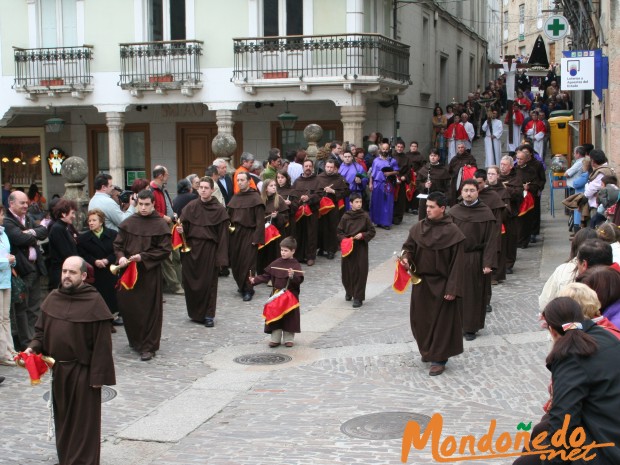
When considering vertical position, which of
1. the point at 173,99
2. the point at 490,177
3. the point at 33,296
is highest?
the point at 173,99

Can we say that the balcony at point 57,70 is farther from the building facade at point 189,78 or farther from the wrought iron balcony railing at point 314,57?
the wrought iron balcony railing at point 314,57

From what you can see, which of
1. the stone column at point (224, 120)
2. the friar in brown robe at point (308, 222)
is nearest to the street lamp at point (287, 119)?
the stone column at point (224, 120)

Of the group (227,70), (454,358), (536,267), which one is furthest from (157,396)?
(227,70)

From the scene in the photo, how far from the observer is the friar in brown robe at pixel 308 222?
1645cm

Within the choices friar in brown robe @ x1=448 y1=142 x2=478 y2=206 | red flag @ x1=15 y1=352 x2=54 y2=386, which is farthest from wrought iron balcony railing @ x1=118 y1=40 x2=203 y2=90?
red flag @ x1=15 y1=352 x2=54 y2=386

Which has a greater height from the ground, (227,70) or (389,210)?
(227,70)

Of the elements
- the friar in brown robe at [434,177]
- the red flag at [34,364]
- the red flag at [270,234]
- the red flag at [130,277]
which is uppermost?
the friar in brown robe at [434,177]

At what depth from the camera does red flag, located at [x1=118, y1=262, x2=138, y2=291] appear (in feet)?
33.7

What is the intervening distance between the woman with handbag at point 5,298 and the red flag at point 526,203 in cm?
946

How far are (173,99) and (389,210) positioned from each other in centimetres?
884

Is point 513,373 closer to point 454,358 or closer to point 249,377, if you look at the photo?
point 454,358

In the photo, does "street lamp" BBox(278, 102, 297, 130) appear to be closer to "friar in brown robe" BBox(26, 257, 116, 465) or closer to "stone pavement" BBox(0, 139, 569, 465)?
"stone pavement" BBox(0, 139, 569, 465)

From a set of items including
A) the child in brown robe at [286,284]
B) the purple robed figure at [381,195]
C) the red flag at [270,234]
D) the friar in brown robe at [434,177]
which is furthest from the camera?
the purple robed figure at [381,195]

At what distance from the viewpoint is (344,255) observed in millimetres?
12945
